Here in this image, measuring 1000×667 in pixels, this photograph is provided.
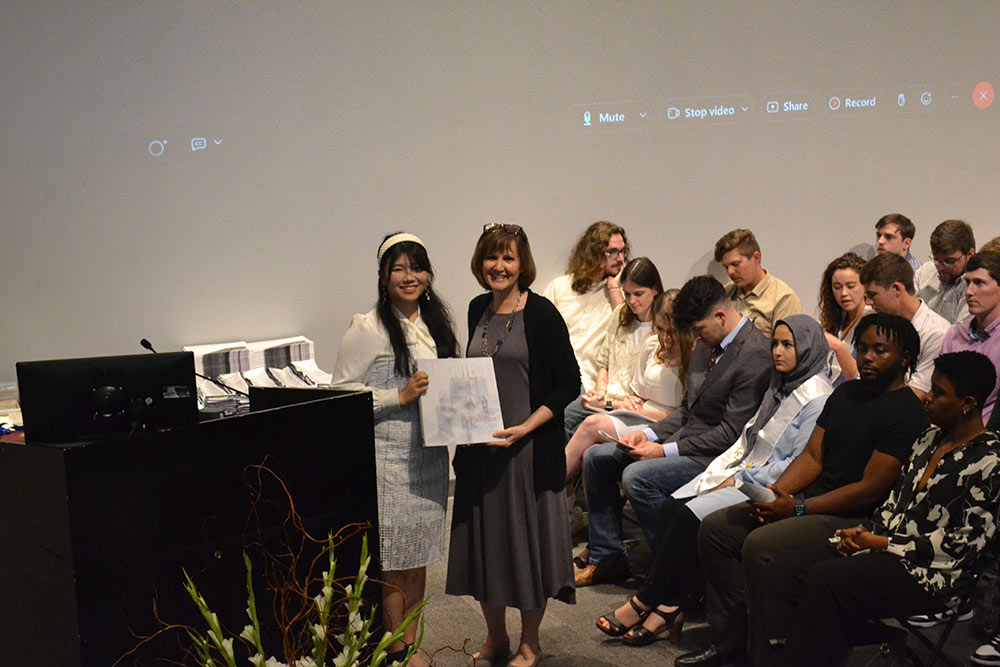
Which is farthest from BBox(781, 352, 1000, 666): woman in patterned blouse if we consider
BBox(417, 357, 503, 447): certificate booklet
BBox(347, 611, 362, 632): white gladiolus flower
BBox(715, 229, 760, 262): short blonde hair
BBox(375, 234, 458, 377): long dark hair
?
BBox(715, 229, 760, 262): short blonde hair

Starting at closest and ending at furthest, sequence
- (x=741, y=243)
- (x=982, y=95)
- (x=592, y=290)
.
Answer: (x=741, y=243) < (x=592, y=290) < (x=982, y=95)

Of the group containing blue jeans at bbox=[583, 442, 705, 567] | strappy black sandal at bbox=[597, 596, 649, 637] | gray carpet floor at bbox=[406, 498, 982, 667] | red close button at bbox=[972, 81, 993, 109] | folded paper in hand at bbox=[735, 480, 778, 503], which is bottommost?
gray carpet floor at bbox=[406, 498, 982, 667]

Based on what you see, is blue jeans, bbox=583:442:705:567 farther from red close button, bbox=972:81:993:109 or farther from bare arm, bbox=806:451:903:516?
red close button, bbox=972:81:993:109

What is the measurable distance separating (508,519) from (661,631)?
831 mm

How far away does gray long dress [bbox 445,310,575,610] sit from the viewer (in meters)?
3.02

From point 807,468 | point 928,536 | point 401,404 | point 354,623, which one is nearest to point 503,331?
point 401,404

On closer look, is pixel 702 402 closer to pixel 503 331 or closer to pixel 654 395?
pixel 654 395

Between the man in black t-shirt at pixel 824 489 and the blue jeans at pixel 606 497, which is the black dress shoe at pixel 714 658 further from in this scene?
the blue jeans at pixel 606 497

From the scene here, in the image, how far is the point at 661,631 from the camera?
3.37 metres

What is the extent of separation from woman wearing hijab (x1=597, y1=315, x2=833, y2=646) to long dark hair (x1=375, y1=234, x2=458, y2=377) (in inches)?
42.5

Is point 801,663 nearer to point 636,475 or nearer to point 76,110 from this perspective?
point 636,475

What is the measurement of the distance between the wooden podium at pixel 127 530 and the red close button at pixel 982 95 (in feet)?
17.4

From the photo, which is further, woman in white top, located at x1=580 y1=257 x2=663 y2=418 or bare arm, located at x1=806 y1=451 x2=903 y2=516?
woman in white top, located at x1=580 y1=257 x2=663 y2=418

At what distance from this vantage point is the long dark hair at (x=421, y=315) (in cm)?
299
